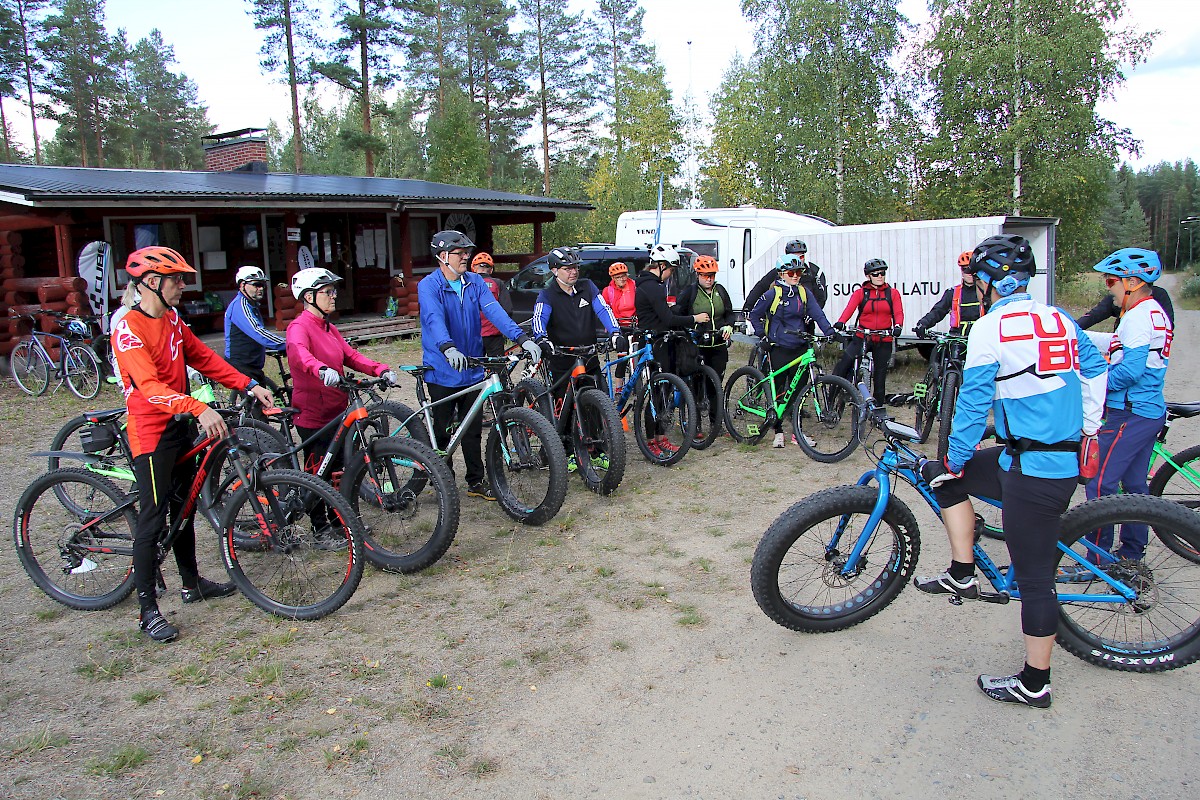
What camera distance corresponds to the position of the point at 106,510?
4324 mm

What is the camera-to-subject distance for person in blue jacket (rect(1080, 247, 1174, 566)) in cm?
406

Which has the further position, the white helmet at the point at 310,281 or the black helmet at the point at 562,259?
the black helmet at the point at 562,259

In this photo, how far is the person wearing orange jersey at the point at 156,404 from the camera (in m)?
3.76

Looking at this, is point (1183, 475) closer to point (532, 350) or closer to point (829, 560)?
point (829, 560)

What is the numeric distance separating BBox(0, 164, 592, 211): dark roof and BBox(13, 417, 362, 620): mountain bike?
381 inches

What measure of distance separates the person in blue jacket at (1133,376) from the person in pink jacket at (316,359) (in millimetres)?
3912

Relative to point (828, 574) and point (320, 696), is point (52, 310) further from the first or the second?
point (828, 574)

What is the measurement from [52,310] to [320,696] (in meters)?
12.1

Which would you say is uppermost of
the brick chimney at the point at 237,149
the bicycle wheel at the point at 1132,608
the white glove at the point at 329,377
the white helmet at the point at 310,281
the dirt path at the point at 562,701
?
the brick chimney at the point at 237,149

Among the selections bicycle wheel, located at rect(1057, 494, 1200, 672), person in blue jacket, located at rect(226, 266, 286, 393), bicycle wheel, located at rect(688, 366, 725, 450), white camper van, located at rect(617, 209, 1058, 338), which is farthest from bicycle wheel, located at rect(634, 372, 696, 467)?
white camper van, located at rect(617, 209, 1058, 338)

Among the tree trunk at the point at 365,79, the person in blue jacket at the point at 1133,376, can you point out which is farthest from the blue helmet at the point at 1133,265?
the tree trunk at the point at 365,79

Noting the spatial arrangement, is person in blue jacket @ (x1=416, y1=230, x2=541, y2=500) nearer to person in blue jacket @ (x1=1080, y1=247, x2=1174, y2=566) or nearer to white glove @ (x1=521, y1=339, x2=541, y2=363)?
white glove @ (x1=521, y1=339, x2=541, y2=363)

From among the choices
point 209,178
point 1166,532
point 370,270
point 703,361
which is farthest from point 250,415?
point 370,270

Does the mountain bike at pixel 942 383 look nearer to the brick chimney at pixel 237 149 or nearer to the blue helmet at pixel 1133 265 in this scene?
the blue helmet at pixel 1133 265
